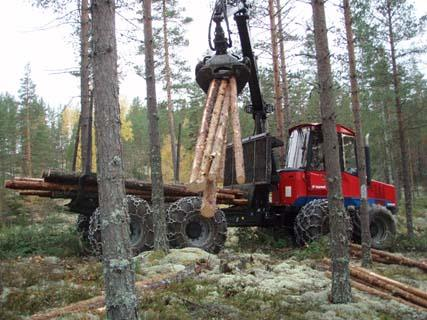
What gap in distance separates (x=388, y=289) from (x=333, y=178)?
2.10 metres

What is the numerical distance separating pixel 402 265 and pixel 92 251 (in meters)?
6.67

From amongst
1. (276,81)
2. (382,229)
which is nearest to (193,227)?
(382,229)

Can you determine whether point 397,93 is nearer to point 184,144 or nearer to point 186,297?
point 186,297

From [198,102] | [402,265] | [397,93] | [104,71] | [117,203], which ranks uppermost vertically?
[198,102]

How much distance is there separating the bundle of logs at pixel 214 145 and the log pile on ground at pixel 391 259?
6.33m

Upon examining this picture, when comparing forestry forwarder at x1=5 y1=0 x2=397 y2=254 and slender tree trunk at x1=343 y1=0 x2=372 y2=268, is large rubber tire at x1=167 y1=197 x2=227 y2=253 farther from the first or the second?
slender tree trunk at x1=343 y1=0 x2=372 y2=268

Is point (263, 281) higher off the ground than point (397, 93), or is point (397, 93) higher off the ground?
point (397, 93)

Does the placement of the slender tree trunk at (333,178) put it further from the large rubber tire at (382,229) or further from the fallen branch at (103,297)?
the large rubber tire at (382,229)

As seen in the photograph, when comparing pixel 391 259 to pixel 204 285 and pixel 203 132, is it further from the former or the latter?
pixel 203 132

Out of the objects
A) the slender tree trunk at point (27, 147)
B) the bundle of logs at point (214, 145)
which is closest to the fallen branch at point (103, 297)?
the bundle of logs at point (214, 145)

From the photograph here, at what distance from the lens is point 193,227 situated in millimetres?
10477

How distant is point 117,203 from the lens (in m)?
4.04

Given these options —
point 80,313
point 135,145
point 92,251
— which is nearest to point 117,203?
point 80,313

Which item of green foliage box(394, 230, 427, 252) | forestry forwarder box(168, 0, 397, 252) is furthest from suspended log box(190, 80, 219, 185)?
green foliage box(394, 230, 427, 252)
